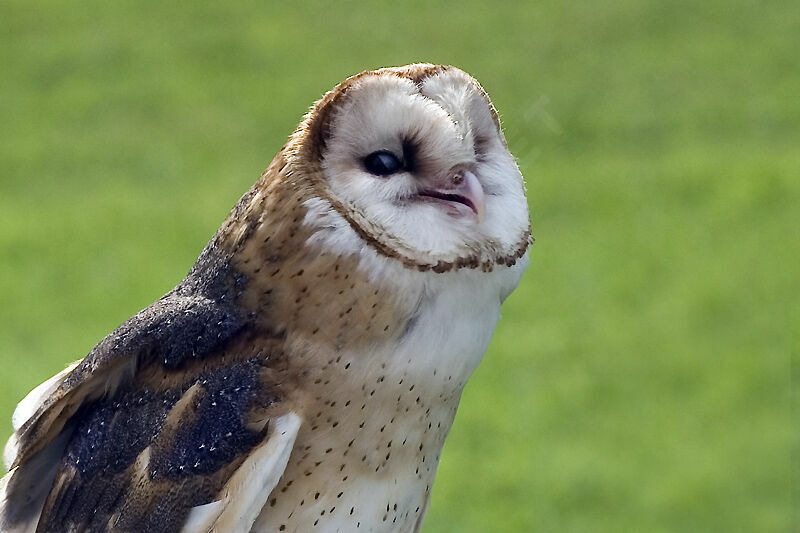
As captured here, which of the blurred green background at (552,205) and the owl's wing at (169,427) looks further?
the blurred green background at (552,205)

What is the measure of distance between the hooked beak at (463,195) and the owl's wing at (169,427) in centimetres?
22

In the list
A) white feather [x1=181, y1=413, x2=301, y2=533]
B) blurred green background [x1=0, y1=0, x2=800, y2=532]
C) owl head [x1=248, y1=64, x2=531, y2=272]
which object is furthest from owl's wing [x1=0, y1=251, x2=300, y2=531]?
blurred green background [x1=0, y1=0, x2=800, y2=532]

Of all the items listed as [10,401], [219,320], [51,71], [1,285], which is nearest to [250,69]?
[51,71]

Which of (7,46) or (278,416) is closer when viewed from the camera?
(278,416)

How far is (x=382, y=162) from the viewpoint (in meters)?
1.05

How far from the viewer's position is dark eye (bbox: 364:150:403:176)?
1044 mm

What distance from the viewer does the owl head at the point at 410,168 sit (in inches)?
40.5

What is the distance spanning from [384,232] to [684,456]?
2.76 meters

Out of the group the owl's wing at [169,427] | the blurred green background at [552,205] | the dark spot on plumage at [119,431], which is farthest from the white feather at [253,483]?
the blurred green background at [552,205]

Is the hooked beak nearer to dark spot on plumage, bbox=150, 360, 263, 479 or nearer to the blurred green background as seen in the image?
Answer: dark spot on plumage, bbox=150, 360, 263, 479

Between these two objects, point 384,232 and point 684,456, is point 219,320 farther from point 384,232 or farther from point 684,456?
point 684,456

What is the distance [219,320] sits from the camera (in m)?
1.12

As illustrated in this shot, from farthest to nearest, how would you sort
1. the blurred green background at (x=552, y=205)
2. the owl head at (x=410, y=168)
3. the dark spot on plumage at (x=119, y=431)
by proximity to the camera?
the blurred green background at (x=552, y=205) < the dark spot on plumage at (x=119, y=431) < the owl head at (x=410, y=168)

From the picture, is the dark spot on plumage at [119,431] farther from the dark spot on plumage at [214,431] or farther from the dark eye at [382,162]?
the dark eye at [382,162]
